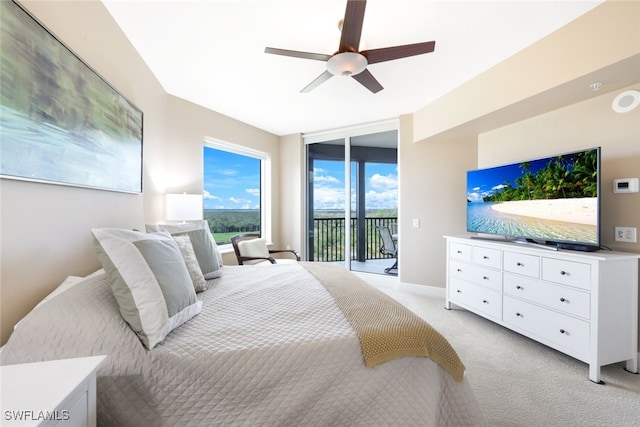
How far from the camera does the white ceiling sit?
1757mm

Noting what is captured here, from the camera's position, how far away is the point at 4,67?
3.28ft

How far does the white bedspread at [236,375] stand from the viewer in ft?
3.05

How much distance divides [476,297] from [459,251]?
519 mm

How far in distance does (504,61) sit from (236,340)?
300cm

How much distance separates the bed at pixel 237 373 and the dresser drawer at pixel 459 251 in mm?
2014

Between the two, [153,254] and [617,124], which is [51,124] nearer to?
[153,254]

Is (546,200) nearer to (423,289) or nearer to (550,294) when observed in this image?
(550,294)

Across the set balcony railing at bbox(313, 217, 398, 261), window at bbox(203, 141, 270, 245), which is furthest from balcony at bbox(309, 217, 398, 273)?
window at bbox(203, 141, 270, 245)

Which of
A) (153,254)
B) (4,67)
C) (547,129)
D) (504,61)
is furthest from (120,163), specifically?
(547,129)

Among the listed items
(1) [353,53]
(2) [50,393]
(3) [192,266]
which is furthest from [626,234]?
(2) [50,393]

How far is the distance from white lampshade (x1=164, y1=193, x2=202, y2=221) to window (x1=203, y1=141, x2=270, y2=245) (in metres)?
0.92

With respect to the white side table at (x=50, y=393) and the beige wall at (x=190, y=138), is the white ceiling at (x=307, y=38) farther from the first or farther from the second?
the white side table at (x=50, y=393)

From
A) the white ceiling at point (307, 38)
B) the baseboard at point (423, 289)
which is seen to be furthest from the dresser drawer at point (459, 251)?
the white ceiling at point (307, 38)

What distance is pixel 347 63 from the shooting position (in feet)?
6.12
